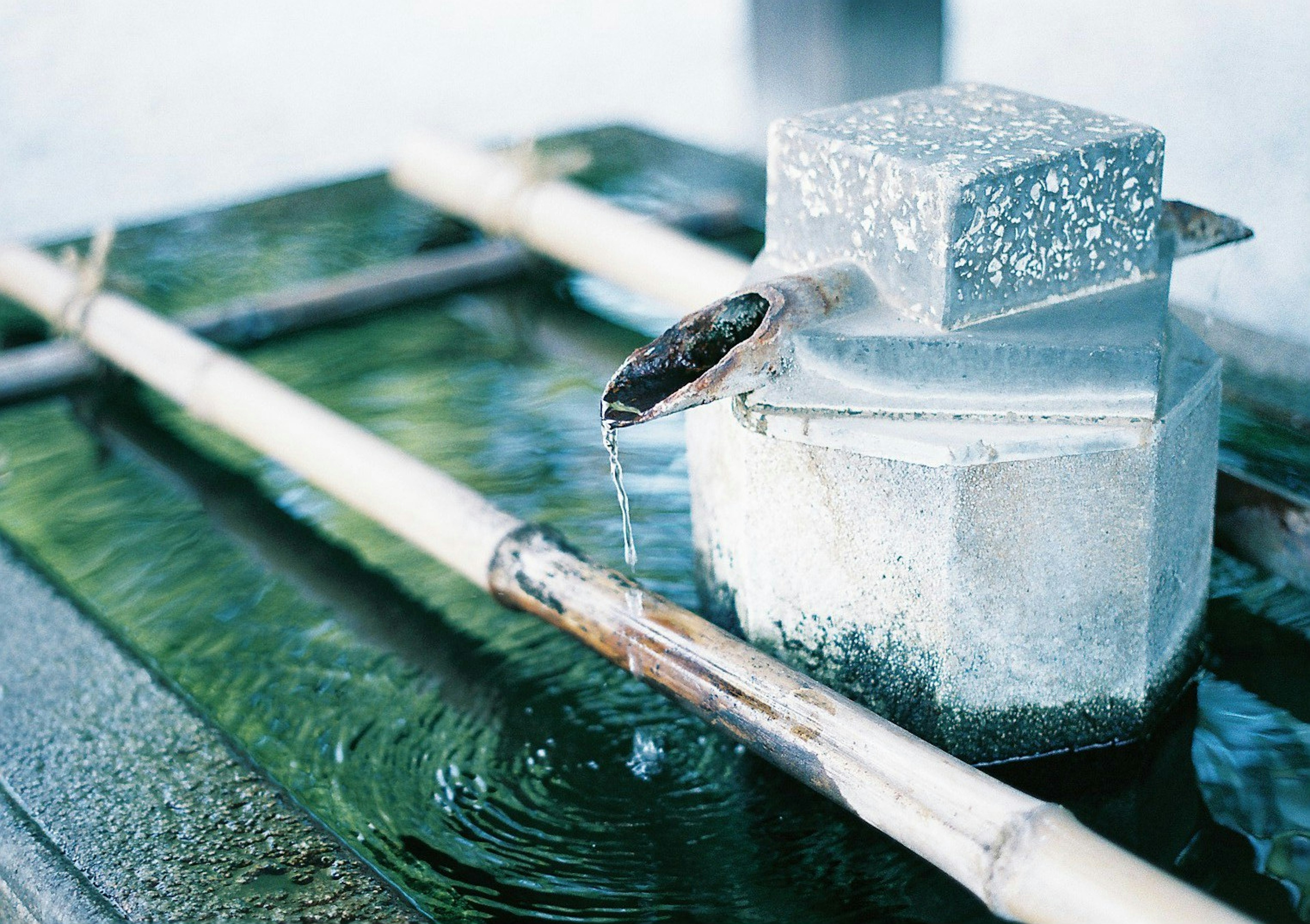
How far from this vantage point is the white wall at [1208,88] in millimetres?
5398

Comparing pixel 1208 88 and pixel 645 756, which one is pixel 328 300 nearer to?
pixel 645 756

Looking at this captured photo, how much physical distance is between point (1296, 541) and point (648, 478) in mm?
1618

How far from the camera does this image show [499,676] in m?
3.05

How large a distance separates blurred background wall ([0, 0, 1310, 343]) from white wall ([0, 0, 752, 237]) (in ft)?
0.07

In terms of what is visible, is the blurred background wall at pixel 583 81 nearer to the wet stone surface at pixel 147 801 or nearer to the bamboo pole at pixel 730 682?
the bamboo pole at pixel 730 682

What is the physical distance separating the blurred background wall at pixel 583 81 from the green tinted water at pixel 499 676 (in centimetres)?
192

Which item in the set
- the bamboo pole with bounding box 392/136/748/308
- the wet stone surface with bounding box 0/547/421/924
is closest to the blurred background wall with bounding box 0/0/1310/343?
the bamboo pole with bounding box 392/136/748/308

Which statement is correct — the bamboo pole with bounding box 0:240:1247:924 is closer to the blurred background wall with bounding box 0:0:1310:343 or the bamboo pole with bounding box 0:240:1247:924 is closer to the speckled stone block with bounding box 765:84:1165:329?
the speckled stone block with bounding box 765:84:1165:329

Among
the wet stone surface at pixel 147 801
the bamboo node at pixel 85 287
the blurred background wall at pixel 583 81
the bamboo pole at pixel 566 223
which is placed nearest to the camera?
the wet stone surface at pixel 147 801

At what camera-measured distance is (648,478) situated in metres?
3.80

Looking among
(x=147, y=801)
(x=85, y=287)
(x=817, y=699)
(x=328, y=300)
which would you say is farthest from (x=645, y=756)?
(x=85, y=287)

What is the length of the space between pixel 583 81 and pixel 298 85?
183 centimetres

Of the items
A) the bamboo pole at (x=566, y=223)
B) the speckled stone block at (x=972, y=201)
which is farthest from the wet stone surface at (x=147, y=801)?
the bamboo pole at (x=566, y=223)

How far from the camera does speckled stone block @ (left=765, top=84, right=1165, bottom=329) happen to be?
2.30 m
